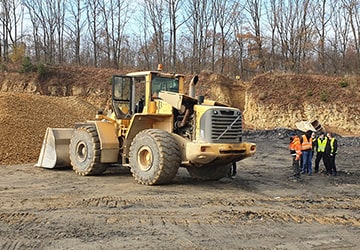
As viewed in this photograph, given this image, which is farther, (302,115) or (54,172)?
(302,115)

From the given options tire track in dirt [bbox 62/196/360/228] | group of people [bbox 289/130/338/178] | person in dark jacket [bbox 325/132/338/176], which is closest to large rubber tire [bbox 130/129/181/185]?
tire track in dirt [bbox 62/196/360/228]

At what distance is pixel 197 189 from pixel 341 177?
202 inches

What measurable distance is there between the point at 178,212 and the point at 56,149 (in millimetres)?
6515

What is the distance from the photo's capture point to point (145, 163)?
1002cm

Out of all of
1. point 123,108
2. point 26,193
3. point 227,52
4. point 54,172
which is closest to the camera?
point 26,193

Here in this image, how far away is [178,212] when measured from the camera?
7.43 metres

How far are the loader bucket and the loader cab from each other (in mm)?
2378

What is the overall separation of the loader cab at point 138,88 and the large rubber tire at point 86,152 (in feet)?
3.09

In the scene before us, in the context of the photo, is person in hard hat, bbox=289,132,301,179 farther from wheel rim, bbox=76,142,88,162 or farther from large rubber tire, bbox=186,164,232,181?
wheel rim, bbox=76,142,88,162

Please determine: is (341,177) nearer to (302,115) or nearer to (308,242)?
(308,242)

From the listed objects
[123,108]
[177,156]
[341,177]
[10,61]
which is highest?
[10,61]

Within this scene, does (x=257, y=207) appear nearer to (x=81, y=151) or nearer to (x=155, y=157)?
(x=155, y=157)

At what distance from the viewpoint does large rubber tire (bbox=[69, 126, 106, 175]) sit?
11.3 meters

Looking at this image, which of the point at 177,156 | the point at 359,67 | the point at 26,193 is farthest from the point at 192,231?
the point at 359,67
